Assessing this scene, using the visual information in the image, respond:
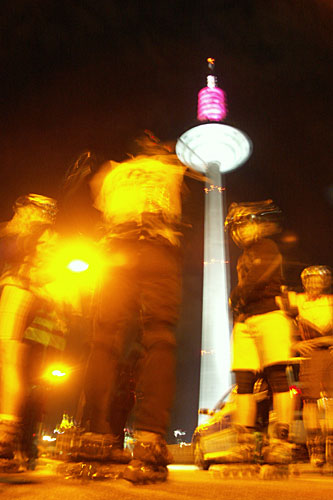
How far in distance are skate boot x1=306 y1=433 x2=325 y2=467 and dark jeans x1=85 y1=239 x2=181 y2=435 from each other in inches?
74.9

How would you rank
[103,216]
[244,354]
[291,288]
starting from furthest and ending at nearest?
1. [291,288]
2. [244,354]
3. [103,216]

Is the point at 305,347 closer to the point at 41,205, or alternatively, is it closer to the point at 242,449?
the point at 242,449

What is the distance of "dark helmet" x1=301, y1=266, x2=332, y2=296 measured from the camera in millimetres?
3855

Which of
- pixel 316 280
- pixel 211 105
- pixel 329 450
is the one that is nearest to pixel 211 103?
pixel 211 105

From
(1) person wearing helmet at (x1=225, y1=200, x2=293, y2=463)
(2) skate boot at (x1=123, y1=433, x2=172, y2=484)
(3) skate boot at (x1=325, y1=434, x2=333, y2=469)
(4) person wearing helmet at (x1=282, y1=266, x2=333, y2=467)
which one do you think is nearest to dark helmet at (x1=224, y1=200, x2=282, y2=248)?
(1) person wearing helmet at (x1=225, y1=200, x2=293, y2=463)

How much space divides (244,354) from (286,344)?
304 millimetres

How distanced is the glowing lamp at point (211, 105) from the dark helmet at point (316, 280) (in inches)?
2053

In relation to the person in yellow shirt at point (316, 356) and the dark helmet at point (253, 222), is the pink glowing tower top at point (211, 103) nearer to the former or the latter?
the person in yellow shirt at point (316, 356)

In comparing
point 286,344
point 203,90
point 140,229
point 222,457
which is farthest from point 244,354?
point 203,90

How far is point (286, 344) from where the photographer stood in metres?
2.63

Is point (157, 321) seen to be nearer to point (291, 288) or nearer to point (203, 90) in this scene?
point (291, 288)

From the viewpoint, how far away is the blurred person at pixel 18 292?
2305mm

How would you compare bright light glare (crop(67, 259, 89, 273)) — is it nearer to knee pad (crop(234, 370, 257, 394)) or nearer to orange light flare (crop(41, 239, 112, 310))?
orange light flare (crop(41, 239, 112, 310))

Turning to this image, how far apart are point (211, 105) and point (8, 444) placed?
5763 centimetres
